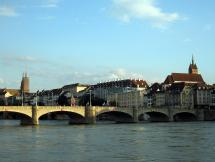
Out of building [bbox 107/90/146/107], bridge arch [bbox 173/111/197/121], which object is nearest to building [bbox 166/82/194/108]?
building [bbox 107/90/146/107]

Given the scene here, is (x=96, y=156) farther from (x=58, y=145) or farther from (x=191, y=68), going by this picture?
(x=191, y=68)

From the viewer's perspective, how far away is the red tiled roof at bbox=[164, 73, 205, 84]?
13550 centimetres

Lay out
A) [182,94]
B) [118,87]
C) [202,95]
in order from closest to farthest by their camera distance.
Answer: [182,94] < [202,95] < [118,87]

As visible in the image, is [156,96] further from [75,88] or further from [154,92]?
[75,88]

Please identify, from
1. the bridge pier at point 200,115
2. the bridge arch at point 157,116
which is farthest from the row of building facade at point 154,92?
the bridge arch at point 157,116

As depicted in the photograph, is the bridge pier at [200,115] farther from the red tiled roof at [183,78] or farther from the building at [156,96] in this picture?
the red tiled roof at [183,78]

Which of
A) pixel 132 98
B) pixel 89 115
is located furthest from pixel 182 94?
pixel 89 115

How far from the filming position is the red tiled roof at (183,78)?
135500 mm

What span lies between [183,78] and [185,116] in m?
34.4

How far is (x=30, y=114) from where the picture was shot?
241 ft

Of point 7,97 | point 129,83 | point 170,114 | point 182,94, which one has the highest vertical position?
point 129,83

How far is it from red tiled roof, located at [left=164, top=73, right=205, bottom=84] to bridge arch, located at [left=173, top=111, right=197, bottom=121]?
110ft

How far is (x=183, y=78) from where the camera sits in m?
136

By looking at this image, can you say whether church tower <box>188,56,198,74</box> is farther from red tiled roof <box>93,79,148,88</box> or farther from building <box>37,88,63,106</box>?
building <box>37,88,63,106</box>
